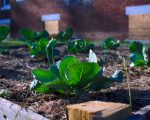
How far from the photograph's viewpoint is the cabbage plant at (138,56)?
4.43 m

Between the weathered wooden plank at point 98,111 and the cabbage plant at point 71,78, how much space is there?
0.51 meters

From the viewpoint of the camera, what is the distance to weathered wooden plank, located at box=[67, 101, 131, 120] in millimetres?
2143

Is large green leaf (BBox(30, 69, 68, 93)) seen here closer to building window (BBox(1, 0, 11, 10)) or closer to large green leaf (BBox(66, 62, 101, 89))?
large green leaf (BBox(66, 62, 101, 89))

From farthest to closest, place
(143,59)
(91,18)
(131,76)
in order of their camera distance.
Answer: (91,18)
(143,59)
(131,76)

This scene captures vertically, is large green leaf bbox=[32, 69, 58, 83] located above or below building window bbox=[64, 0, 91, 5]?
below

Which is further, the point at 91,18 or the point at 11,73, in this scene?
the point at 91,18

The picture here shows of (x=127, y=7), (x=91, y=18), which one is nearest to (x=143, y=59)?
(x=127, y=7)

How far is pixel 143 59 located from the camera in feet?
14.7

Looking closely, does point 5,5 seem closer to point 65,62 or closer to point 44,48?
point 44,48

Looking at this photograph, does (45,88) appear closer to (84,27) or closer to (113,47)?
(113,47)

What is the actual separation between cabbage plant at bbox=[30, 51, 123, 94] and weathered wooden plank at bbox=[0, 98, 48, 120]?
24cm

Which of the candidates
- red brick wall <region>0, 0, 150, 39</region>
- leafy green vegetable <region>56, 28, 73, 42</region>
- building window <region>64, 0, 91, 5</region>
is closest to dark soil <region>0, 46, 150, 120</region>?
leafy green vegetable <region>56, 28, 73, 42</region>

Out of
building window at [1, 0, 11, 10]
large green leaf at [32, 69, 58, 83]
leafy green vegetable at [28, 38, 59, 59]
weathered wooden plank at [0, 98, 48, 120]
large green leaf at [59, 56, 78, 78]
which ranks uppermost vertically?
building window at [1, 0, 11, 10]

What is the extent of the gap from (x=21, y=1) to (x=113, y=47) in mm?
11376
